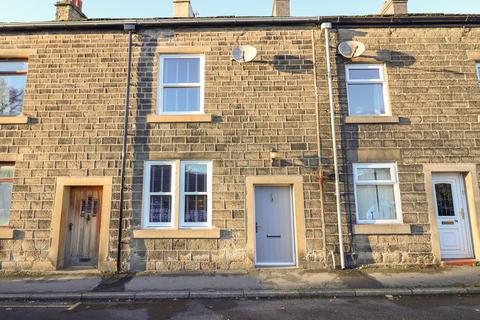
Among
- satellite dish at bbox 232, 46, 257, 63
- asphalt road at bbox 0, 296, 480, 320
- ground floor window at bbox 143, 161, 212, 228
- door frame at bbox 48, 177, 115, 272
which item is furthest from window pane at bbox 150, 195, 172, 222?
satellite dish at bbox 232, 46, 257, 63

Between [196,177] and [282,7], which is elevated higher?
[282,7]

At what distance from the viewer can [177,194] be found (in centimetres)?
848

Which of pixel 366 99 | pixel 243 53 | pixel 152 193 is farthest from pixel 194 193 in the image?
pixel 366 99

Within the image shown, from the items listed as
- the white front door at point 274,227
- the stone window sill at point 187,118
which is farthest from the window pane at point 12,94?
the white front door at point 274,227

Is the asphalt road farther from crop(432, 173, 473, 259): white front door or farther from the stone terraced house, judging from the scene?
crop(432, 173, 473, 259): white front door

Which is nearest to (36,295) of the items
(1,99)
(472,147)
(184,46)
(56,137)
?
(56,137)

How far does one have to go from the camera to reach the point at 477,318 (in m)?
5.14

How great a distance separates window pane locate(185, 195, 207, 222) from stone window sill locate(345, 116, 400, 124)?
14.5 feet

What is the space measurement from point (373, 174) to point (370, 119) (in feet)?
4.85

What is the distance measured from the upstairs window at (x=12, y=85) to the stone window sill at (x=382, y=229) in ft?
31.9

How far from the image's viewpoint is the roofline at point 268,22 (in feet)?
29.9

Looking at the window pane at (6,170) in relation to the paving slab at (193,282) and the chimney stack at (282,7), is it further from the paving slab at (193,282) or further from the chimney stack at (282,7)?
the chimney stack at (282,7)

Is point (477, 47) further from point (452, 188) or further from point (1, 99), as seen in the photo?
point (1, 99)

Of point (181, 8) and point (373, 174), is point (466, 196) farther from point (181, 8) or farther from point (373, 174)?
point (181, 8)
